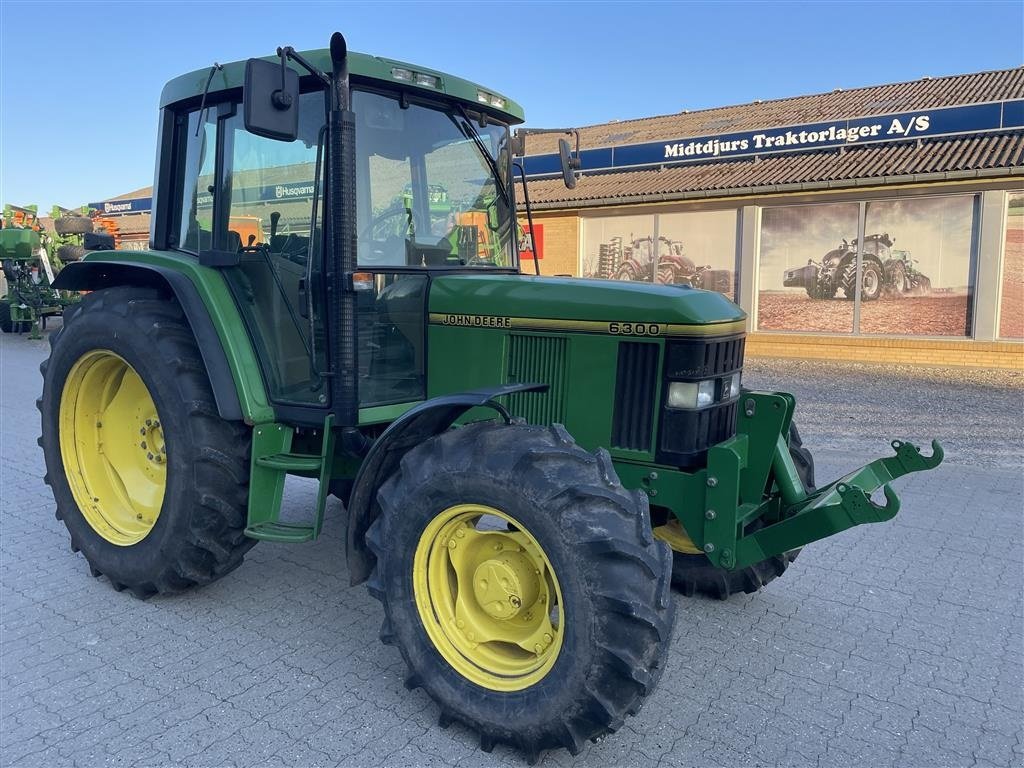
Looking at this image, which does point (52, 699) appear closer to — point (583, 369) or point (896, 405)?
point (583, 369)

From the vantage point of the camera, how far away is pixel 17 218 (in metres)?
18.2

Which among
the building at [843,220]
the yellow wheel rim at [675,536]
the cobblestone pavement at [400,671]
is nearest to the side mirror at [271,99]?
the cobblestone pavement at [400,671]

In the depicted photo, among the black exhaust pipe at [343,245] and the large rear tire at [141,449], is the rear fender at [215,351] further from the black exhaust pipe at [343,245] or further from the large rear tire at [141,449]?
the black exhaust pipe at [343,245]

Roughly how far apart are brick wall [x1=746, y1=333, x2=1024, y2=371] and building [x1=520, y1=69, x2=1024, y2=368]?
0.02 metres

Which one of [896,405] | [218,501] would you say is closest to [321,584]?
[218,501]

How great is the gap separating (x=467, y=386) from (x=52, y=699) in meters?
2.10

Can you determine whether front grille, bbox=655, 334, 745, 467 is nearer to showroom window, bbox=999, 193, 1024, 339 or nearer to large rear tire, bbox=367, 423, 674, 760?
large rear tire, bbox=367, 423, 674, 760

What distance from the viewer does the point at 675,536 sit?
370 cm

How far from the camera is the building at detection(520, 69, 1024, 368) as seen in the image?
11695mm

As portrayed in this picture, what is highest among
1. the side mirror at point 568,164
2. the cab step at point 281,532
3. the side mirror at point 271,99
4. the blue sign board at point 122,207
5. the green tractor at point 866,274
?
the blue sign board at point 122,207

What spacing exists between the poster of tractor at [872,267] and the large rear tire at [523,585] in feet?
37.9

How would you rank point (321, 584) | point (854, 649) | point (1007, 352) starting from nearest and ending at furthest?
point (854, 649) < point (321, 584) < point (1007, 352)

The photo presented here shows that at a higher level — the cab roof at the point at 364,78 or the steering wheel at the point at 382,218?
the cab roof at the point at 364,78

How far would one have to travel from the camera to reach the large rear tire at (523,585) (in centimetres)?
248
